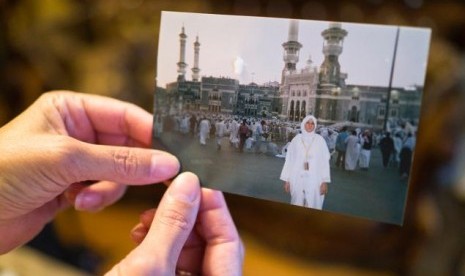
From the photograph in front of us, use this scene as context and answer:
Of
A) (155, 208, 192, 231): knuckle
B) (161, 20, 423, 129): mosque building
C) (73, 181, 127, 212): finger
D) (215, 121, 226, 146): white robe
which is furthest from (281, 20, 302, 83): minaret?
(73, 181, 127, 212): finger

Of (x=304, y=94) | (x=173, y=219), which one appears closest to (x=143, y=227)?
(x=173, y=219)

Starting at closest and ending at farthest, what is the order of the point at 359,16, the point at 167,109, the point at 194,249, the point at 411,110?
1. the point at 411,110
2. the point at 167,109
3. the point at 194,249
4. the point at 359,16

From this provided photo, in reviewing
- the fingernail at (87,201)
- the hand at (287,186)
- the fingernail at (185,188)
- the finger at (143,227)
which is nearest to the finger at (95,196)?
the fingernail at (87,201)

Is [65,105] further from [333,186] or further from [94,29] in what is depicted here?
[94,29]

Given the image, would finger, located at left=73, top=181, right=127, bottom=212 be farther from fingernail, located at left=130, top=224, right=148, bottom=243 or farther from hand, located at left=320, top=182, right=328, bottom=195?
hand, located at left=320, top=182, right=328, bottom=195

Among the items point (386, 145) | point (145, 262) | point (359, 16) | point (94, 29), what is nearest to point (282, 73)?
point (386, 145)

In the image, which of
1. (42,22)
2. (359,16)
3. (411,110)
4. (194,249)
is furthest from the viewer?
(42,22)

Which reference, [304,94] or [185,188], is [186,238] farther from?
[304,94]

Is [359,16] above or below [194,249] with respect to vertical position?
above
